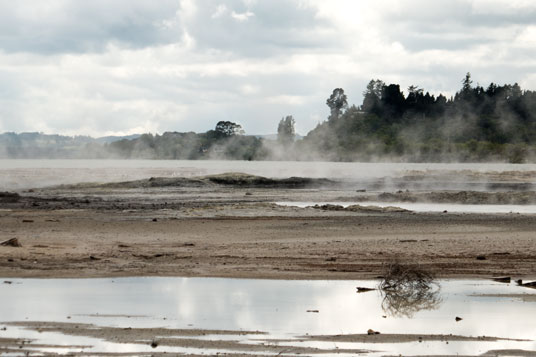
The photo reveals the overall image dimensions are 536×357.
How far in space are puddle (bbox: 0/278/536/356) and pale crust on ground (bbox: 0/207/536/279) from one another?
1.56m

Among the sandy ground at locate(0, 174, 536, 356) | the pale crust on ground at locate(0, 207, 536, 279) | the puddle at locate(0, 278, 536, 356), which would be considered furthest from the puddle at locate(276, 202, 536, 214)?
the puddle at locate(0, 278, 536, 356)

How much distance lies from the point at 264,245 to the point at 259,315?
34.3 ft

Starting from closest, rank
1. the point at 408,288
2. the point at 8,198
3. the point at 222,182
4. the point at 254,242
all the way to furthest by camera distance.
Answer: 1. the point at 408,288
2. the point at 254,242
3. the point at 8,198
4. the point at 222,182

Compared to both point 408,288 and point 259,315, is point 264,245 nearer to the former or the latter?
point 408,288

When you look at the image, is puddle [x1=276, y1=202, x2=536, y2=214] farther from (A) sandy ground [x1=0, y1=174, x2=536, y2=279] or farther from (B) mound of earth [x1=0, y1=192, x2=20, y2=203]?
(B) mound of earth [x1=0, y1=192, x2=20, y2=203]

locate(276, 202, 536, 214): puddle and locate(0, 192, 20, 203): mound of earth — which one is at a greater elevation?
locate(0, 192, 20, 203): mound of earth

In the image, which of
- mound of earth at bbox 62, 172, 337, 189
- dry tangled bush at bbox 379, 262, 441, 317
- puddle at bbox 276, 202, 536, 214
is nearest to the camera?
dry tangled bush at bbox 379, 262, 441, 317

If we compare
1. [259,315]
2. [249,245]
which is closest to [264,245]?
[249,245]

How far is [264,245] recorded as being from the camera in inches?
945

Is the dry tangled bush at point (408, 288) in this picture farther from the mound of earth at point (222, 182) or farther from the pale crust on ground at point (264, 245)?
the mound of earth at point (222, 182)

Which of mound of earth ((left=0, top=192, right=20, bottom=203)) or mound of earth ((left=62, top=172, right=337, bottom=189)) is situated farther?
mound of earth ((left=62, top=172, right=337, bottom=189))

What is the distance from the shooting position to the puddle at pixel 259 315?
11.3m

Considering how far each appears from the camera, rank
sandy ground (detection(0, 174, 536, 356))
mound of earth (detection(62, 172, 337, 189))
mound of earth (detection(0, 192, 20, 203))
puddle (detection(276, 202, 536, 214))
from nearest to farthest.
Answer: sandy ground (detection(0, 174, 536, 356)) < puddle (detection(276, 202, 536, 214)) < mound of earth (detection(0, 192, 20, 203)) < mound of earth (detection(62, 172, 337, 189))

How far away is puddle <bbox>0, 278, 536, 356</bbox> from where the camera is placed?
37.2ft
